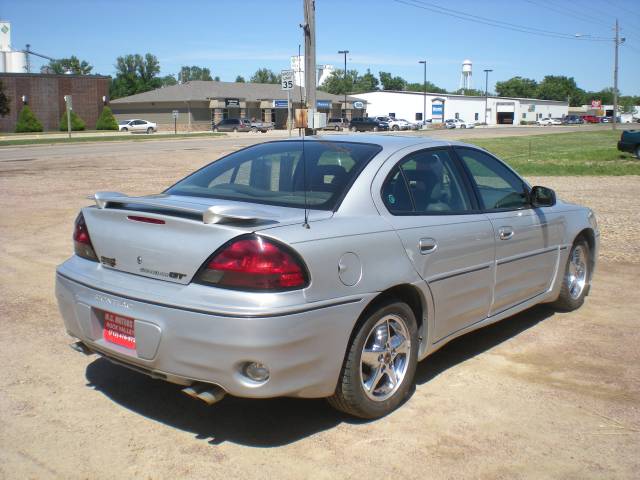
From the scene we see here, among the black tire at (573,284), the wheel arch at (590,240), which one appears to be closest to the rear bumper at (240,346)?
the black tire at (573,284)

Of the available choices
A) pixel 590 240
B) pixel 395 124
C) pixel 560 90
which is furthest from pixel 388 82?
pixel 590 240

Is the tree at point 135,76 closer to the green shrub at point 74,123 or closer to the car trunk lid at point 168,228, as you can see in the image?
the green shrub at point 74,123

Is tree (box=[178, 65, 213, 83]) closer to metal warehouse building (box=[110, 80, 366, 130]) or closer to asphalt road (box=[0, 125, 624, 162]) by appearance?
metal warehouse building (box=[110, 80, 366, 130])

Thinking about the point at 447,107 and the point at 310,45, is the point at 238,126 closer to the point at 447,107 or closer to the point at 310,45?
the point at 310,45

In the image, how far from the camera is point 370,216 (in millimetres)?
4070

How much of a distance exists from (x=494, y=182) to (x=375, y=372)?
1982 millimetres

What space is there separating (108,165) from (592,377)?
20.6 meters

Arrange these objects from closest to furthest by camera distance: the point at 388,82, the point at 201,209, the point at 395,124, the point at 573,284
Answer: the point at 201,209
the point at 573,284
the point at 395,124
the point at 388,82

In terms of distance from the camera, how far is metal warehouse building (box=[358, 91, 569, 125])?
349ft

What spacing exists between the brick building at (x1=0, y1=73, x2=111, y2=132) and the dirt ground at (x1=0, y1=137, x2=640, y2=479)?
68280mm

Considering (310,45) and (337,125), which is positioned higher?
(310,45)

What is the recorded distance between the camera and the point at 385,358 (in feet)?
13.6

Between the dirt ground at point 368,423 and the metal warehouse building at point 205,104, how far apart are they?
213 ft

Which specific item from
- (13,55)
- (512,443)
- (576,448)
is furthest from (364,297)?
(13,55)
